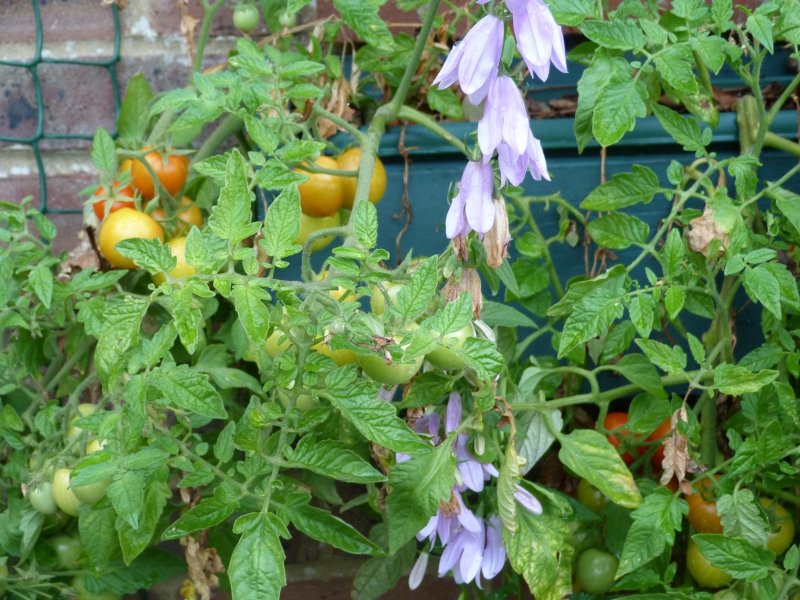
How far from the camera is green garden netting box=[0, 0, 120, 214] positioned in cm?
126

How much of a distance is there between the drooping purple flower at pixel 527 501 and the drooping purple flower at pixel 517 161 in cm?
28

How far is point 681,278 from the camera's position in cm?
90

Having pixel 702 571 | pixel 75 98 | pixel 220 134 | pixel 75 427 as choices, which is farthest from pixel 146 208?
pixel 702 571

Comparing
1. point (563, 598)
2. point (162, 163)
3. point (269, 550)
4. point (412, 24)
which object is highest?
point (412, 24)

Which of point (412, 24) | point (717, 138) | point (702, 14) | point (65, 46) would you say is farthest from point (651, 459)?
point (65, 46)

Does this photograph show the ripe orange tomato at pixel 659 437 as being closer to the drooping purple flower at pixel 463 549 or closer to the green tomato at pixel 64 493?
the drooping purple flower at pixel 463 549

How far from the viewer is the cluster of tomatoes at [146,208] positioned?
1.00m

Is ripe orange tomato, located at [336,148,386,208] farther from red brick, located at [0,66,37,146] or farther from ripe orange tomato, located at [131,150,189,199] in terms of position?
red brick, located at [0,66,37,146]

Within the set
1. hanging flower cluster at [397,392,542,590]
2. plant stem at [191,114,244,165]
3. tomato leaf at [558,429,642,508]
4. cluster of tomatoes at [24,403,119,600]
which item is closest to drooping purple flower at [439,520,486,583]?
hanging flower cluster at [397,392,542,590]

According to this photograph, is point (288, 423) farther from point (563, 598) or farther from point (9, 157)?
point (9, 157)

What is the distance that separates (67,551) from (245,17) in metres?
0.67

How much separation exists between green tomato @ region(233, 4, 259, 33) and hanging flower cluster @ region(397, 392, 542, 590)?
58 cm

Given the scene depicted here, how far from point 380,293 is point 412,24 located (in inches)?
20.2

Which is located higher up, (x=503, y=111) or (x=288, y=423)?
(x=503, y=111)
